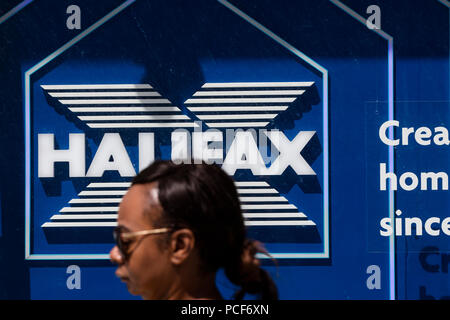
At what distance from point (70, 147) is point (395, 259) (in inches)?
89.0

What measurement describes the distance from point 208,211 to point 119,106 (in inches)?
100.0

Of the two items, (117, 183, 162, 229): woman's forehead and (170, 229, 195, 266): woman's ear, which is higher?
(117, 183, 162, 229): woman's forehead

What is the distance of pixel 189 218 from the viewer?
4.74 ft

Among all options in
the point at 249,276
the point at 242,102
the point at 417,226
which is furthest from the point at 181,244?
the point at 417,226

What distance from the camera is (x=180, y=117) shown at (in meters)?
3.85

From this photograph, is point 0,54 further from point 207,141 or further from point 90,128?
point 207,141

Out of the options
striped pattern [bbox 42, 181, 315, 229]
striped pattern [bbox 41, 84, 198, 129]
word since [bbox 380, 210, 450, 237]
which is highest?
striped pattern [bbox 41, 84, 198, 129]

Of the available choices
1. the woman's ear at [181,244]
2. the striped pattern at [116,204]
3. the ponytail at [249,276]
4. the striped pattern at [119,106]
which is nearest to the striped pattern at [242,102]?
the striped pattern at [119,106]

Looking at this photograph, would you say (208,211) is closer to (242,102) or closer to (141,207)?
(141,207)

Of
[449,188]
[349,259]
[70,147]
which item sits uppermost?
[70,147]

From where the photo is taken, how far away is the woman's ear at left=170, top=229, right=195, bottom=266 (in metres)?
1.45

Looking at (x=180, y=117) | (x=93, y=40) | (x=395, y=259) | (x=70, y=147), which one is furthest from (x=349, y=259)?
(x=93, y=40)

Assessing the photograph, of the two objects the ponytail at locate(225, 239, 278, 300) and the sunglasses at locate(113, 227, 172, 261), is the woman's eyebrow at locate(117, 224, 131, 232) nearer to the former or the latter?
the sunglasses at locate(113, 227, 172, 261)

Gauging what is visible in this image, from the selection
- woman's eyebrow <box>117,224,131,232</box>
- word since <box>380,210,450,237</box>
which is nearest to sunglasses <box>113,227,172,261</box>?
woman's eyebrow <box>117,224,131,232</box>
